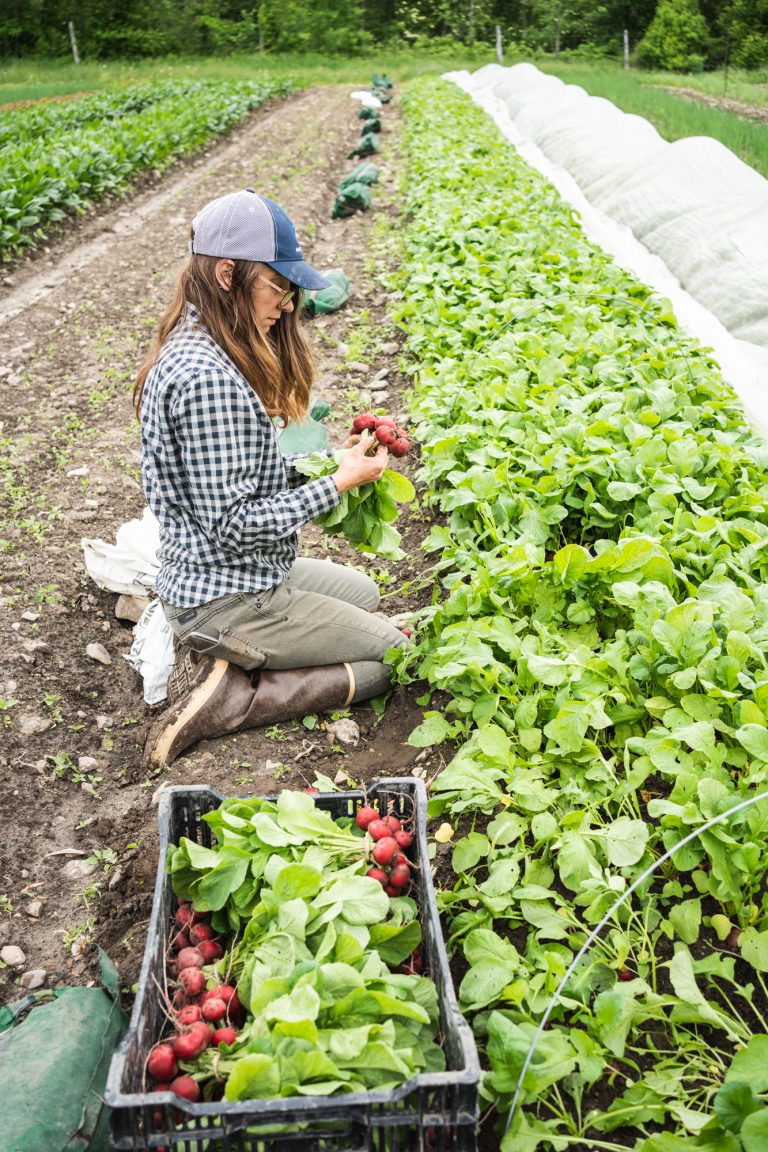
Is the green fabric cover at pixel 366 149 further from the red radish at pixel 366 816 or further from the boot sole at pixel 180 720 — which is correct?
the red radish at pixel 366 816

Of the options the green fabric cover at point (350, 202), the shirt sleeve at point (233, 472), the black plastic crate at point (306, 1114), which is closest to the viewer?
the black plastic crate at point (306, 1114)

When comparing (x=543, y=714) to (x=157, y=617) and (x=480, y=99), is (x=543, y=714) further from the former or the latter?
(x=480, y=99)

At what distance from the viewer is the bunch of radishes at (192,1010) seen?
179cm

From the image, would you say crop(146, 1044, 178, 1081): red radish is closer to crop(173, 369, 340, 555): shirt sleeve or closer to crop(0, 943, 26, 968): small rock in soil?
crop(0, 943, 26, 968): small rock in soil

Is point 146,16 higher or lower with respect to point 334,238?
higher

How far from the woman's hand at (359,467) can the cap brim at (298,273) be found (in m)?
0.51

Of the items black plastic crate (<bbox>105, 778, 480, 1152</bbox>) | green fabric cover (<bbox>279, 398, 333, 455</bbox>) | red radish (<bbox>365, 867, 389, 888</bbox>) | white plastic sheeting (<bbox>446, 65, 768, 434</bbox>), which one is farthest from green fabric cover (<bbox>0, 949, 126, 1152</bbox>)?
white plastic sheeting (<bbox>446, 65, 768, 434</bbox>)

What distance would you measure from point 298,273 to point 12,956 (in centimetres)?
216

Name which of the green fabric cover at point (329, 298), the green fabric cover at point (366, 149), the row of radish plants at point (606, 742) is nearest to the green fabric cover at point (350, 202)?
the green fabric cover at point (329, 298)

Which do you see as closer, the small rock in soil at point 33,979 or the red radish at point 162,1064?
the red radish at point 162,1064

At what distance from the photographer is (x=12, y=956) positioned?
2637 mm

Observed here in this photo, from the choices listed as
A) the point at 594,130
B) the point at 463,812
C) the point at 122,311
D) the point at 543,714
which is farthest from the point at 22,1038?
the point at 594,130

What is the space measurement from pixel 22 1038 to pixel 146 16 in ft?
144

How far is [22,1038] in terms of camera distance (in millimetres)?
2025
